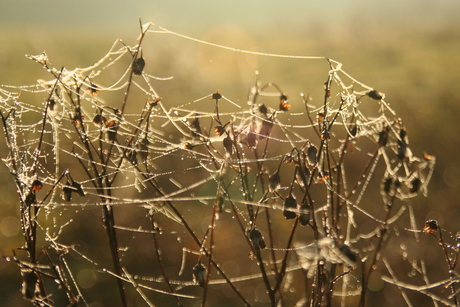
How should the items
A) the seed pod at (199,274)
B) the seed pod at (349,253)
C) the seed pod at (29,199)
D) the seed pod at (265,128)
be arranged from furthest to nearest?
the seed pod at (265,128) < the seed pod at (199,274) < the seed pod at (29,199) < the seed pod at (349,253)

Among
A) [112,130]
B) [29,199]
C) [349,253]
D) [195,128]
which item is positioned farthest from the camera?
[195,128]

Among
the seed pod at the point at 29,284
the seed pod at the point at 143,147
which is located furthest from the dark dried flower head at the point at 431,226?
the seed pod at the point at 29,284

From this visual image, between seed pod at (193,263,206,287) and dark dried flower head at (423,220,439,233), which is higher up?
dark dried flower head at (423,220,439,233)

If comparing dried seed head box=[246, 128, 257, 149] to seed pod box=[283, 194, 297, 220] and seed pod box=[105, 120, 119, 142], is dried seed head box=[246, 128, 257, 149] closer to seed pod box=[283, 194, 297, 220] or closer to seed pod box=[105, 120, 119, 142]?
seed pod box=[283, 194, 297, 220]

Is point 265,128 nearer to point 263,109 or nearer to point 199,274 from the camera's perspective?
point 263,109

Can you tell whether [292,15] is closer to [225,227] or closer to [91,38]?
[91,38]

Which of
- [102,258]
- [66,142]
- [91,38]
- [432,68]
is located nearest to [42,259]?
[102,258]

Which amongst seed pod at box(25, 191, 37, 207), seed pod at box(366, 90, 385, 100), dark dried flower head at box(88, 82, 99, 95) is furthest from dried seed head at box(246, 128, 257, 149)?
seed pod at box(25, 191, 37, 207)

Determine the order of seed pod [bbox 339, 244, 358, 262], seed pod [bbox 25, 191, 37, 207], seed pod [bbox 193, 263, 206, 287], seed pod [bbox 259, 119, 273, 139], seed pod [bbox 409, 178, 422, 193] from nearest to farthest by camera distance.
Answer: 1. seed pod [bbox 339, 244, 358, 262]
2. seed pod [bbox 25, 191, 37, 207]
3. seed pod [bbox 193, 263, 206, 287]
4. seed pod [bbox 259, 119, 273, 139]
5. seed pod [bbox 409, 178, 422, 193]

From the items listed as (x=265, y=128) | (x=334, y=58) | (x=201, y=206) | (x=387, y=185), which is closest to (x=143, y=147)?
(x=265, y=128)

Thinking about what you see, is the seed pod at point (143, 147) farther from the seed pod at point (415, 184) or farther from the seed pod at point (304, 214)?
the seed pod at point (415, 184)

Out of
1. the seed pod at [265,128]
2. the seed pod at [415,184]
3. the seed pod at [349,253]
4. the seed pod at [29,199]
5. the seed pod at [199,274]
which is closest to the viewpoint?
the seed pod at [349,253]
